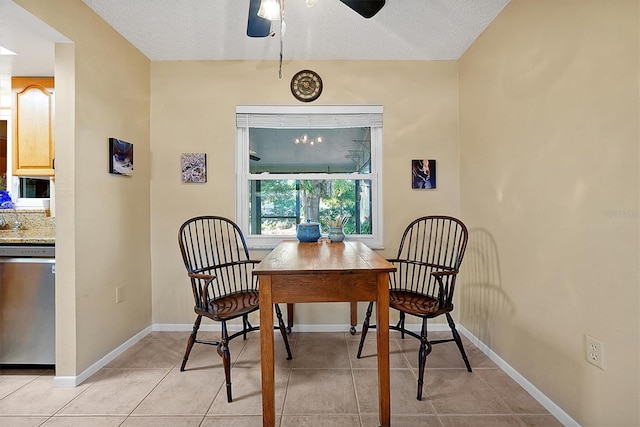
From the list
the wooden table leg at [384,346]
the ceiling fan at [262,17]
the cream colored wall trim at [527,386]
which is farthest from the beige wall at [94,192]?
the cream colored wall trim at [527,386]

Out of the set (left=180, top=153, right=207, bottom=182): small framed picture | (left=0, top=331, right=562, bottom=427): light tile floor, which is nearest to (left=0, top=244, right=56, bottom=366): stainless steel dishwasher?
(left=0, top=331, right=562, bottom=427): light tile floor

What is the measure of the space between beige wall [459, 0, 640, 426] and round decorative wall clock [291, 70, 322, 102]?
1.35 metres

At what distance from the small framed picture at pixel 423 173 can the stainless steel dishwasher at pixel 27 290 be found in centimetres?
283

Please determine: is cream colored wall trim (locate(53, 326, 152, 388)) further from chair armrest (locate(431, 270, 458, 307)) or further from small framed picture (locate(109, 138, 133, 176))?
chair armrest (locate(431, 270, 458, 307))

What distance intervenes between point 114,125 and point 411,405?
9.20 feet

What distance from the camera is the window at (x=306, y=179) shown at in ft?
9.73

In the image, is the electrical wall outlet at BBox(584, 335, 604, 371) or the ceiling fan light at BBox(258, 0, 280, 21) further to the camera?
the ceiling fan light at BBox(258, 0, 280, 21)

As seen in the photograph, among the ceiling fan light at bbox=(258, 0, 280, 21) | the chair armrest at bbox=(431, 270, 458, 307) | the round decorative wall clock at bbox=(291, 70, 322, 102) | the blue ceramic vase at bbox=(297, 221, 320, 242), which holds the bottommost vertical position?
the chair armrest at bbox=(431, 270, 458, 307)

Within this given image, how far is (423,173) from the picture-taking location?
2848 mm

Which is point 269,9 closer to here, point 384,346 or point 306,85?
point 306,85

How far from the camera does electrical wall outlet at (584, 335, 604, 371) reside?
1408 mm

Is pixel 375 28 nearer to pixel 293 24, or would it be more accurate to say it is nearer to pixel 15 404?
pixel 293 24

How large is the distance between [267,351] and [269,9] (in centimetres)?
169

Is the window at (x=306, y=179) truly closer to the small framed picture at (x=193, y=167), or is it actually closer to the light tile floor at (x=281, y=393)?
the small framed picture at (x=193, y=167)
